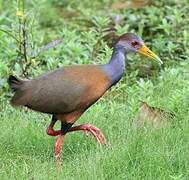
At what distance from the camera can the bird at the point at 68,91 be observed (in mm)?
6469

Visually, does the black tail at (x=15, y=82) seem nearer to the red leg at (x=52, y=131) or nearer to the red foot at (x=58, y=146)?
the red leg at (x=52, y=131)

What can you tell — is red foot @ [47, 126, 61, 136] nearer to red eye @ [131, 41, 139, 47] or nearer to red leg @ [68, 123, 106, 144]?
red leg @ [68, 123, 106, 144]

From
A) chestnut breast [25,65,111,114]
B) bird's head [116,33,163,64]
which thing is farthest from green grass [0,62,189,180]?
bird's head [116,33,163,64]

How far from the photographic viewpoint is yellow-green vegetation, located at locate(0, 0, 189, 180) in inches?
239

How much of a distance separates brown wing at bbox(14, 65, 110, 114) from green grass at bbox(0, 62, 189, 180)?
17.1 inches

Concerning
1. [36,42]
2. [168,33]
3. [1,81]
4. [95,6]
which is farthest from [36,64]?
[95,6]

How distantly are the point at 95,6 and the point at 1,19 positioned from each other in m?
2.21

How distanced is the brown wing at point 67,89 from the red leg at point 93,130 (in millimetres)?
266

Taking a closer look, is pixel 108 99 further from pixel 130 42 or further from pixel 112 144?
pixel 112 144

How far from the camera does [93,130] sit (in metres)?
6.67

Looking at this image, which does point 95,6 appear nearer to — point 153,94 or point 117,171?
point 153,94

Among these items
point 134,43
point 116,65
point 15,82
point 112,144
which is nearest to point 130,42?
point 134,43

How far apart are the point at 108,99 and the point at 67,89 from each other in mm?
1546

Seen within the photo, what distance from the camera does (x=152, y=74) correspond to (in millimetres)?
9133
